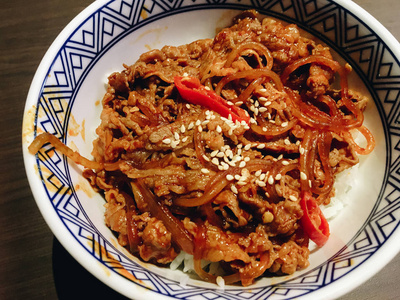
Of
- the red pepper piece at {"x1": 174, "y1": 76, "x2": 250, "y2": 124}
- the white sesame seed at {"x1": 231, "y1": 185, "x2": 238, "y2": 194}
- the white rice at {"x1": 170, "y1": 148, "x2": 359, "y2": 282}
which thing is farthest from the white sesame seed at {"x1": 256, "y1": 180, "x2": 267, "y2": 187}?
the white rice at {"x1": 170, "y1": 148, "x2": 359, "y2": 282}

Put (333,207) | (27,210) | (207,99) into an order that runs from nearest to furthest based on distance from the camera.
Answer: (207,99) → (333,207) → (27,210)

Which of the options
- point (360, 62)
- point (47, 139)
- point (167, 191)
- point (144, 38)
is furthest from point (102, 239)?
point (360, 62)

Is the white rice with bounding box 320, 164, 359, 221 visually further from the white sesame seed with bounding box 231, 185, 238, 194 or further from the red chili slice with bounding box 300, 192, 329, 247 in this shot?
the white sesame seed with bounding box 231, 185, 238, 194

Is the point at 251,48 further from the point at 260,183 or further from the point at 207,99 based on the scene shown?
the point at 260,183

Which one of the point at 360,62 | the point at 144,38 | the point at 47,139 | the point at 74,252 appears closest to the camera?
the point at 74,252

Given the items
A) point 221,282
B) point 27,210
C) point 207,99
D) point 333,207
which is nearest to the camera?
point 221,282

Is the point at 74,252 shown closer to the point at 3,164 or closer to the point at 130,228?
the point at 130,228

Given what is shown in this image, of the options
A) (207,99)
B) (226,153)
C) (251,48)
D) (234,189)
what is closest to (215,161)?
(226,153)
